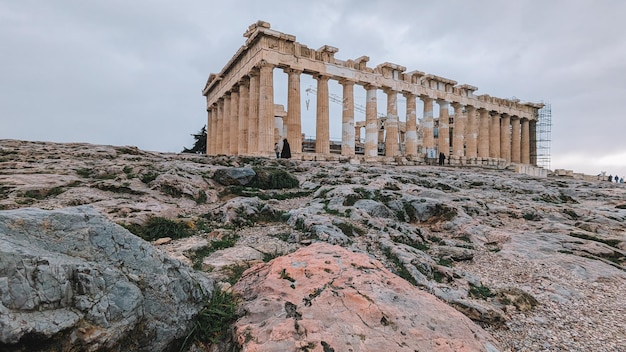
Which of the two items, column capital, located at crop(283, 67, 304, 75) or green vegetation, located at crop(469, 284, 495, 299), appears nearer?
green vegetation, located at crop(469, 284, 495, 299)

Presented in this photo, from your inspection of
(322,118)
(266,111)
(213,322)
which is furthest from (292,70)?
(213,322)

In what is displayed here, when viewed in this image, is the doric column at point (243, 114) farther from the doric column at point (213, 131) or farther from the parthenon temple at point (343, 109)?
the doric column at point (213, 131)

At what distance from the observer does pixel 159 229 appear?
6.18 m

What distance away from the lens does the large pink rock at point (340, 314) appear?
2.85m

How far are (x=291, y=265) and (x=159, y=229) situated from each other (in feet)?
10.9

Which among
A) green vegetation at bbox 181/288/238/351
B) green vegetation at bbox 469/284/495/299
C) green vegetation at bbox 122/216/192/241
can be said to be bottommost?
green vegetation at bbox 469/284/495/299

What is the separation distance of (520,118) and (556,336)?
1620 inches

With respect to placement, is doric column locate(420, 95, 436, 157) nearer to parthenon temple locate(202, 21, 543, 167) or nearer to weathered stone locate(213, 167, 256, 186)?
parthenon temple locate(202, 21, 543, 167)

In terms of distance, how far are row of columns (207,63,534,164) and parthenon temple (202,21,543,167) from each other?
66mm

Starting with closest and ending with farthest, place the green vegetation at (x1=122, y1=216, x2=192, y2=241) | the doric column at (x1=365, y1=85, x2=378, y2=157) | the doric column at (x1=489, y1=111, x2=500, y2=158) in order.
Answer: the green vegetation at (x1=122, y1=216, x2=192, y2=241), the doric column at (x1=365, y1=85, x2=378, y2=157), the doric column at (x1=489, y1=111, x2=500, y2=158)

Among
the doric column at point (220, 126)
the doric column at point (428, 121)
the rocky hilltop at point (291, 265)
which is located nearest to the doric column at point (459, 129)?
the doric column at point (428, 121)

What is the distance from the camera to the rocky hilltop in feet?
8.31

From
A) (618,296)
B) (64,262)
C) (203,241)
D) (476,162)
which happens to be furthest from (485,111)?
(64,262)

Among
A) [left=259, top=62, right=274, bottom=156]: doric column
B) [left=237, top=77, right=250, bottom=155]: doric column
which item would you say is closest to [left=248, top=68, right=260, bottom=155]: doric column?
[left=259, top=62, right=274, bottom=156]: doric column
